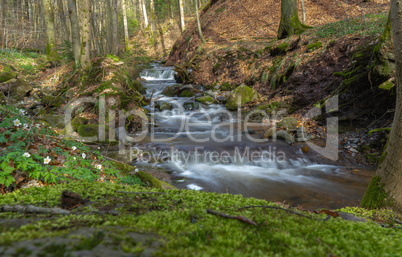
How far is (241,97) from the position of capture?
12.9 meters

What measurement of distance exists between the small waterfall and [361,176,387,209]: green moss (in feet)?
62.8

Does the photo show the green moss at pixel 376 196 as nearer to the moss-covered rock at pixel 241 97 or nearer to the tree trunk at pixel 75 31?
the moss-covered rock at pixel 241 97

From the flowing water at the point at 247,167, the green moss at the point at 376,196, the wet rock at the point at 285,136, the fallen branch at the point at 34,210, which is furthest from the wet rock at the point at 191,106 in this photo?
the fallen branch at the point at 34,210

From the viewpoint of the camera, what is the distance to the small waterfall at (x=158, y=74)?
2117 centimetres

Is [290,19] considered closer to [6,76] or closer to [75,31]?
[75,31]

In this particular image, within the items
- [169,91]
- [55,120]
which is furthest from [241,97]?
[55,120]

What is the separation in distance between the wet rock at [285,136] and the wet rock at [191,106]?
20.0 feet

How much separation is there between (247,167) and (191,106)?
7360mm

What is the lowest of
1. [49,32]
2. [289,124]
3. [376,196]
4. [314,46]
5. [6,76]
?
[376,196]

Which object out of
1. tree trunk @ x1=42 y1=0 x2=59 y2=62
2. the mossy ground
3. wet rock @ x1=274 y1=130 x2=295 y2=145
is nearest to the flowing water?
wet rock @ x1=274 y1=130 x2=295 y2=145

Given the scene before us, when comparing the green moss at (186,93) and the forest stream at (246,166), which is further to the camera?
the green moss at (186,93)

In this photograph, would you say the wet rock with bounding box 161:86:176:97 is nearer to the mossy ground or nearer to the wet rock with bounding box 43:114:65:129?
the wet rock with bounding box 43:114:65:129

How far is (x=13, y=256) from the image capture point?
813 mm

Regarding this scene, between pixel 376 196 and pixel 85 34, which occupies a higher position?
pixel 85 34
